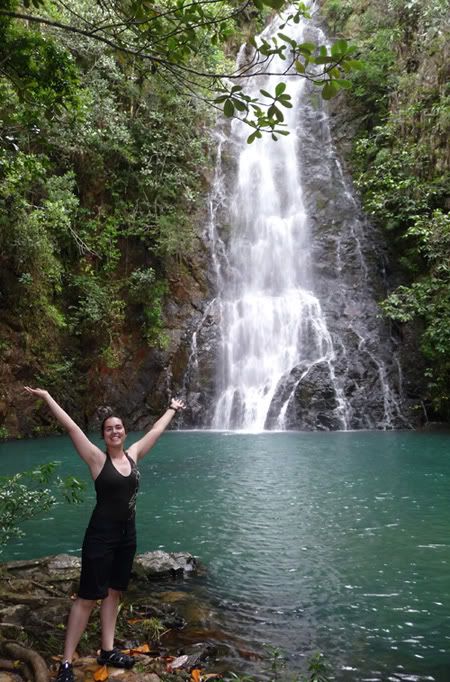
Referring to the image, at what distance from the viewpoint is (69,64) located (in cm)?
493

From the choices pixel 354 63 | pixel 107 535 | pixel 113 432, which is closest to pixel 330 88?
pixel 354 63

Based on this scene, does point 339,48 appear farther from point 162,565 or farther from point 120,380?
point 120,380

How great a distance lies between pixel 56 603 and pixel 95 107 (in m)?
17.3

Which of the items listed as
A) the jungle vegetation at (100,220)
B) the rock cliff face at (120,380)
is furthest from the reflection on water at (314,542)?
the jungle vegetation at (100,220)

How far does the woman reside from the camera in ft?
11.2

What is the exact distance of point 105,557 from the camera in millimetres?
3500

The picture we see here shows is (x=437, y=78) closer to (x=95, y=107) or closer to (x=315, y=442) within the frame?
(x=95, y=107)

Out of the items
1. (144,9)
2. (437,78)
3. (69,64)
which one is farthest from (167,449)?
(437,78)

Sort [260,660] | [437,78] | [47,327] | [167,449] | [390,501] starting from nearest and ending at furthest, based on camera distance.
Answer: [260,660] → [390,501] → [167,449] → [47,327] → [437,78]

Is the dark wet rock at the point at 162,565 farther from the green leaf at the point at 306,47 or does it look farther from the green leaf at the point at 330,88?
the green leaf at the point at 306,47

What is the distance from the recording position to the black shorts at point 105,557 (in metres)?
3.41

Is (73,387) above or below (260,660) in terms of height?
above

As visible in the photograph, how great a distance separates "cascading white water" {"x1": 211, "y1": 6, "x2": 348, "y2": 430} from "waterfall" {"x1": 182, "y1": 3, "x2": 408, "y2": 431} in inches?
1.4

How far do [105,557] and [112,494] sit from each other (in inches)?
14.6
